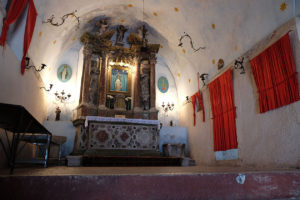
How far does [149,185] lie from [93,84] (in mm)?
7728

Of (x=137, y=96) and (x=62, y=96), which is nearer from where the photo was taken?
(x=62, y=96)

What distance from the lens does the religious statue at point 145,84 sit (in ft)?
31.6

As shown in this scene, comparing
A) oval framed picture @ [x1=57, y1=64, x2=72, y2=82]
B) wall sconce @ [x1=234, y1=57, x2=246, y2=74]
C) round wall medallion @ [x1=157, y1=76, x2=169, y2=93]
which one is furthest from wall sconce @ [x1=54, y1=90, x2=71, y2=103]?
wall sconce @ [x1=234, y1=57, x2=246, y2=74]

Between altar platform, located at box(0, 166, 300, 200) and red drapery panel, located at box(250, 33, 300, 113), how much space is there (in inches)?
101

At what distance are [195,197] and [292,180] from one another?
48.0 inches

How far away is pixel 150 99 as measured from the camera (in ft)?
31.5

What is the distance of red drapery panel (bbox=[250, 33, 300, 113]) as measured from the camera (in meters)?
4.41

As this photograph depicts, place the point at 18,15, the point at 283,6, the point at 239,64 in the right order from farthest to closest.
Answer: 1. the point at 239,64
2. the point at 283,6
3. the point at 18,15

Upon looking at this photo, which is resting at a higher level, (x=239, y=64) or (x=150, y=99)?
(x=239, y=64)

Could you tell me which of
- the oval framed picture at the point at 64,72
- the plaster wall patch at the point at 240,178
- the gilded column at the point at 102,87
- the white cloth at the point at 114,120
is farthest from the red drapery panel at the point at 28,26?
the plaster wall patch at the point at 240,178

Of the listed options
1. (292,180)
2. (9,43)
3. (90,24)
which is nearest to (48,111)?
(90,24)

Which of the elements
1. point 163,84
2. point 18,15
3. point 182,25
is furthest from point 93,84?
point 18,15

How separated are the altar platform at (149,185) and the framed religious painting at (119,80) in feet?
25.5

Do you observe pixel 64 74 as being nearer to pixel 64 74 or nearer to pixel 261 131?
pixel 64 74
